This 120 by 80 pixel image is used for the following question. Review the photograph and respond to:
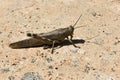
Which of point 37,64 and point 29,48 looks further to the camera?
point 29,48

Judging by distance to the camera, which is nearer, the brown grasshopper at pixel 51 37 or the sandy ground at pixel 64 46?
the sandy ground at pixel 64 46

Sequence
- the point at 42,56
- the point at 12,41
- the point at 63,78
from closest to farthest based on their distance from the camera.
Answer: the point at 63,78
the point at 42,56
the point at 12,41

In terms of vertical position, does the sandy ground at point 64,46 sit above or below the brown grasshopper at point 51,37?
below

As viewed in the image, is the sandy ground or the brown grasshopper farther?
the brown grasshopper

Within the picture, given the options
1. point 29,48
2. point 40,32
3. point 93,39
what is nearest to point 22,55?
point 29,48

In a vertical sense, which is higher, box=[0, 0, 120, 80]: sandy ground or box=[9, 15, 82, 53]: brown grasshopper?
box=[9, 15, 82, 53]: brown grasshopper

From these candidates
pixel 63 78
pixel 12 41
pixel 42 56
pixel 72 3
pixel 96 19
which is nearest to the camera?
pixel 63 78

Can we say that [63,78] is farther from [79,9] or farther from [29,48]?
[79,9]

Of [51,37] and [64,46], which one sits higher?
[51,37]
